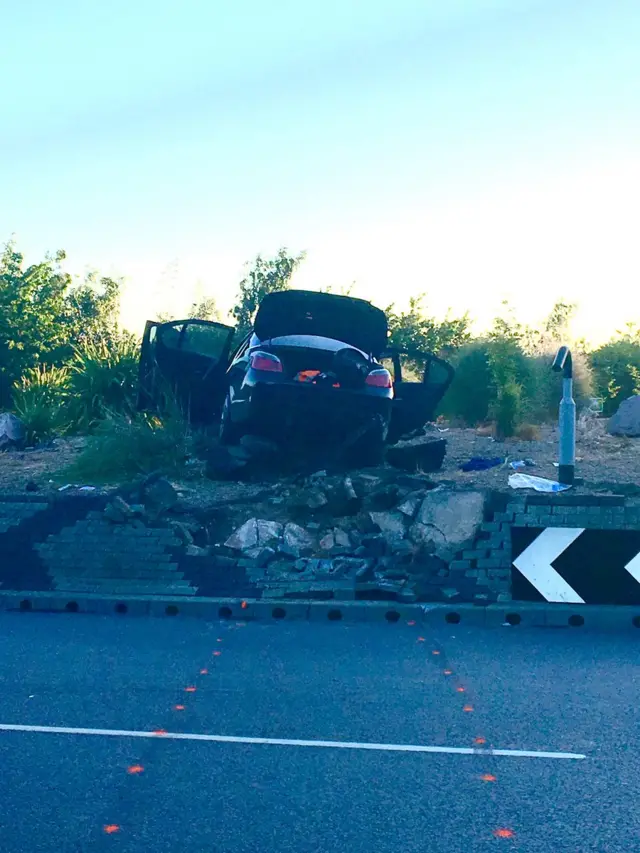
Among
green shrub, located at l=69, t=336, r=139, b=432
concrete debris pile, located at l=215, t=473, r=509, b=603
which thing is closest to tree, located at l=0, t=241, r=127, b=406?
green shrub, located at l=69, t=336, r=139, b=432

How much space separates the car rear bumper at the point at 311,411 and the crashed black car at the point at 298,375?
12 mm

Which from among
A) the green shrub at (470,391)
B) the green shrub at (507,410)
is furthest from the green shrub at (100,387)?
the green shrub at (507,410)

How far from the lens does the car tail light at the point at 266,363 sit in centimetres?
1237

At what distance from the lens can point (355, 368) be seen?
1244 cm

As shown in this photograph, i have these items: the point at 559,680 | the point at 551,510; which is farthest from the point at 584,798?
the point at 551,510

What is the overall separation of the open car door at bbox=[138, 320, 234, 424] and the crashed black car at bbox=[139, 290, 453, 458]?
0.01 m

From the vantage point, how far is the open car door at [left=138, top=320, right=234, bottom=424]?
45.9 ft

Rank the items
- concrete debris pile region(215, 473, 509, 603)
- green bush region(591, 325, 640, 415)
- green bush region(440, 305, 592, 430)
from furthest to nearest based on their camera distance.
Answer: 1. green bush region(591, 325, 640, 415)
2. green bush region(440, 305, 592, 430)
3. concrete debris pile region(215, 473, 509, 603)

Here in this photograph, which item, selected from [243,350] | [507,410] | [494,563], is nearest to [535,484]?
[494,563]

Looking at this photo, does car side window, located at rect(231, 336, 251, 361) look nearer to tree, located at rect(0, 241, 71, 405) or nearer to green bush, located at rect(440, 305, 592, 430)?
green bush, located at rect(440, 305, 592, 430)

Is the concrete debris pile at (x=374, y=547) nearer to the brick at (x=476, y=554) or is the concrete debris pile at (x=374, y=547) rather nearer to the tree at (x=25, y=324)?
the brick at (x=476, y=554)

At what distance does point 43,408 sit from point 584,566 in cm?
1145

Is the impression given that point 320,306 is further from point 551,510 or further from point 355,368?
point 551,510

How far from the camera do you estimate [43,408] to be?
18.0m
